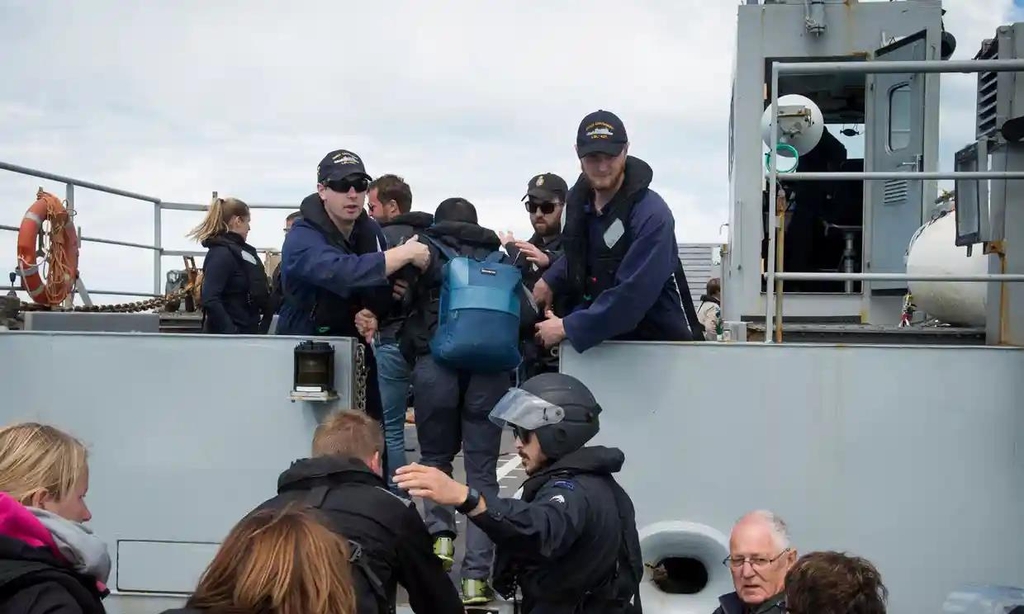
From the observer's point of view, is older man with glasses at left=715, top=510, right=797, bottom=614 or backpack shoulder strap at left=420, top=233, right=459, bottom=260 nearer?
older man with glasses at left=715, top=510, right=797, bottom=614

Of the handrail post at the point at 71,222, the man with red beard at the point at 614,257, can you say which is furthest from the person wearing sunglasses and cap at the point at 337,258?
the handrail post at the point at 71,222

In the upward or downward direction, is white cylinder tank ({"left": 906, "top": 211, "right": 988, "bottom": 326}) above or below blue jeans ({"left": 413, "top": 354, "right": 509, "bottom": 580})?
above

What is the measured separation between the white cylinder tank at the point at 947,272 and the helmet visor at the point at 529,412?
3.11 m

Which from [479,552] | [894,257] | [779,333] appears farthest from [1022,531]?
[894,257]

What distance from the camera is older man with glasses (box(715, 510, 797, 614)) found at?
336cm

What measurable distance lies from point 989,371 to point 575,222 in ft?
5.94

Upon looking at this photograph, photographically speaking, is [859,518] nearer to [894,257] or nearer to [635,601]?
[635,601]

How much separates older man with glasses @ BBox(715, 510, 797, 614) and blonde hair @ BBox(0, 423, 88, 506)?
197 centimetres

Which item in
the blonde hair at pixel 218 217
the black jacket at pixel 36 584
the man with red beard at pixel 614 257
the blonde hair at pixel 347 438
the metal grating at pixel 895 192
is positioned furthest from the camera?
the metal grating at pixel 895 192

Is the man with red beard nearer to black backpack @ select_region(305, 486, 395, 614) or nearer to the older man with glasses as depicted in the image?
the older man with glasses

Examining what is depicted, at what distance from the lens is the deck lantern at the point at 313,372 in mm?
4555

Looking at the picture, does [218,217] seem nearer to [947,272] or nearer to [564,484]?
[564,484]

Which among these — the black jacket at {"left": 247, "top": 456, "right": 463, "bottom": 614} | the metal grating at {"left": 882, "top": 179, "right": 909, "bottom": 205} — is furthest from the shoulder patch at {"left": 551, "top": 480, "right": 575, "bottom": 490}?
the metal grating at {"left": 882, "top": 179, "right": 909, "bottom": 205}

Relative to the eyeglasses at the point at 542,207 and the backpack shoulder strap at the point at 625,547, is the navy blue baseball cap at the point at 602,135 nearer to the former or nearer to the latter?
the eyeglasses at the point at 542,207
